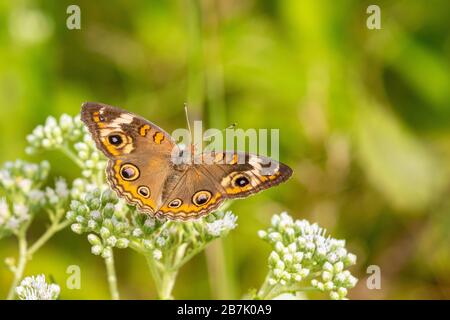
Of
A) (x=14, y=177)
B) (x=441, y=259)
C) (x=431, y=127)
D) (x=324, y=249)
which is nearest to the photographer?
(x=324, y=249)

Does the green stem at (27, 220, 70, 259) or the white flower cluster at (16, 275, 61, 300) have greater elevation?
the green stem at (27, 220, 70, 259)

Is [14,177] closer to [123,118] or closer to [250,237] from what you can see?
[123,118]

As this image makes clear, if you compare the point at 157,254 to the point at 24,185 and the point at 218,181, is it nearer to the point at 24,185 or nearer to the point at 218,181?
the point at 218,181

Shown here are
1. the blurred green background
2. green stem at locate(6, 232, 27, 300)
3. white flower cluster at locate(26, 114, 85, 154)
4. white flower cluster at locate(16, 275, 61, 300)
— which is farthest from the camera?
the blurred green background

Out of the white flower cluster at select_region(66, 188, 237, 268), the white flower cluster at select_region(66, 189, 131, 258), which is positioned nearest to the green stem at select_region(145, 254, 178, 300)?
the white flower cluster at select_region(66, 188, 237, 268)

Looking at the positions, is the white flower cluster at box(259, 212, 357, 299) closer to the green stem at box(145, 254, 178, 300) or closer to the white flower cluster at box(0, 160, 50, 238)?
the green stem at box(145, 254, 178, 300)

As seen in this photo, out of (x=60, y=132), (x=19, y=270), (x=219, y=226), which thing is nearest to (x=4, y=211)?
(x=19, y=270)

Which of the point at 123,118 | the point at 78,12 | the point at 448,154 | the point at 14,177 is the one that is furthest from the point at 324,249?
the point at 78,12
